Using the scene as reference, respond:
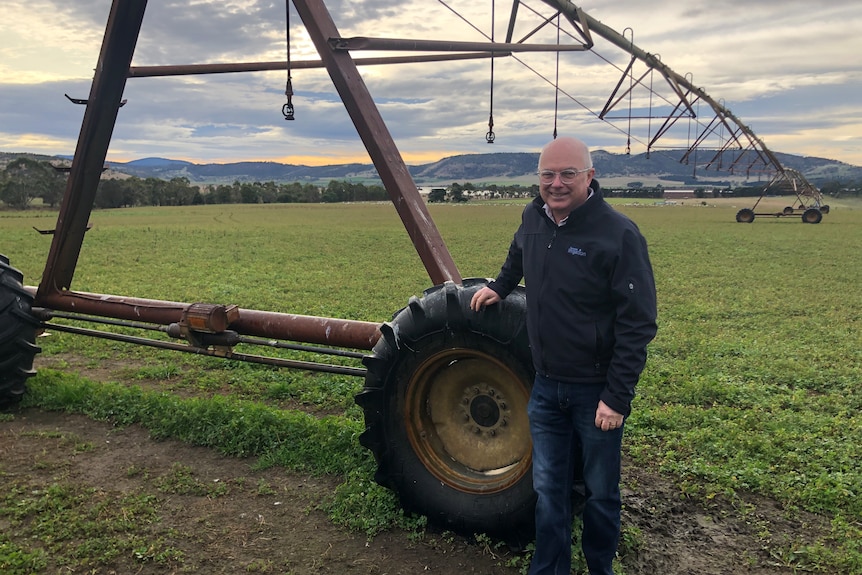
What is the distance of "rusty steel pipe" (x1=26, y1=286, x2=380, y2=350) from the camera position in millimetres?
4199

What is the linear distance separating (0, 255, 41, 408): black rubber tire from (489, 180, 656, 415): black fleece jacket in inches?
188

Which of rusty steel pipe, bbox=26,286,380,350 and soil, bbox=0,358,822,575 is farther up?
rusty steel pipe, bbox=26,286,380,350

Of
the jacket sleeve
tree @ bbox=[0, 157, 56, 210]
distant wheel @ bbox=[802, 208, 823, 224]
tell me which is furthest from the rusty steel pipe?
tree @ bbox=[0, 157, 56, 210]

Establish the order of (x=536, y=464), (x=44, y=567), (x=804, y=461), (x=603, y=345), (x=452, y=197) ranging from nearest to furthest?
(x=603, y=345)
(x=536, y=464)
(x=44, y=567)
(x=804, y=461)
(x=452, y=197)

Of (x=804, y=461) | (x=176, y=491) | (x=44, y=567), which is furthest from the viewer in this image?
(x=804, y=461)

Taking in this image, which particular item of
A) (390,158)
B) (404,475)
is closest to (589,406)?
(404,475)

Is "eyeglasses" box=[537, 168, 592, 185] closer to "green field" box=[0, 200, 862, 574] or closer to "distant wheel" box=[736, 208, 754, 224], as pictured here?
"green field" box=[0, 200, 862, 574]

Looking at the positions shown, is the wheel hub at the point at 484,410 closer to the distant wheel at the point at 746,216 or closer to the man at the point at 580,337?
the man at the point at 580,337

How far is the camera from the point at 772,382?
6.65 meters

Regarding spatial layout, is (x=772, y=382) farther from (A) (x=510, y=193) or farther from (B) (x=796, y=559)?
(A) (x=510, y=193)

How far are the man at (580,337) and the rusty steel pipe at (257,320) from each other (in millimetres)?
1554

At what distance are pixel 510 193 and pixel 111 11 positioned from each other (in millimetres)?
100480

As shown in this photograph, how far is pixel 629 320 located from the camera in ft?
8.46

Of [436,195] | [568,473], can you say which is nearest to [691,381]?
[568,473]
